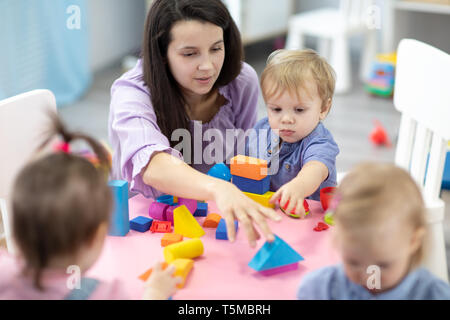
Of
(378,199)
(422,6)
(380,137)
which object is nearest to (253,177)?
(378,199)

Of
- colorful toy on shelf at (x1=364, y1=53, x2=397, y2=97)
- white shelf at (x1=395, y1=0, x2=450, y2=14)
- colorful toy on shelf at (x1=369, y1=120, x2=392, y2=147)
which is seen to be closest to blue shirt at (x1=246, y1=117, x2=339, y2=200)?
colorful toy on shelf at (x1=369, y1=120, x2=392, y2=147)

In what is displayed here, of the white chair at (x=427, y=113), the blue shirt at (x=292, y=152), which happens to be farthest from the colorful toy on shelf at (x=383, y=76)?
the blue shirt at (x=292, y=152)

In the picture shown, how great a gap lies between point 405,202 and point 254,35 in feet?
11.1

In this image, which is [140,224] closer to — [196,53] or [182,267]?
[182,267]

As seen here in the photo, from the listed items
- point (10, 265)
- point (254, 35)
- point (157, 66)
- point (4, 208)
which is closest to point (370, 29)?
point (254, 35)

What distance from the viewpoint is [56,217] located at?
0.68 meters

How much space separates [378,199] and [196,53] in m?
0.68

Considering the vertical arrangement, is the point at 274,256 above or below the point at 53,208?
below

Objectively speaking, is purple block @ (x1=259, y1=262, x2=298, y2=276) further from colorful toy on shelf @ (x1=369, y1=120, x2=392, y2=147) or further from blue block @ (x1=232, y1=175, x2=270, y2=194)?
colorful toy on shelf @ (x1=369, y1=120, x2=392, y2=147)

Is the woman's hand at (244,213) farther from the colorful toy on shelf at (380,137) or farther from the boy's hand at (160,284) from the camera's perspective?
the colorful toy on shelf at (380,137)

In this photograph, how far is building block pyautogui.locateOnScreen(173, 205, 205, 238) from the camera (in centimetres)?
102

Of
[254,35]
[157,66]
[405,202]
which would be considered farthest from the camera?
[254,35]

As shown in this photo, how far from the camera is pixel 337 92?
355 centimetres

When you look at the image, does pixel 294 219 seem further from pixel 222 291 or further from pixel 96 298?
pixel 96 298
